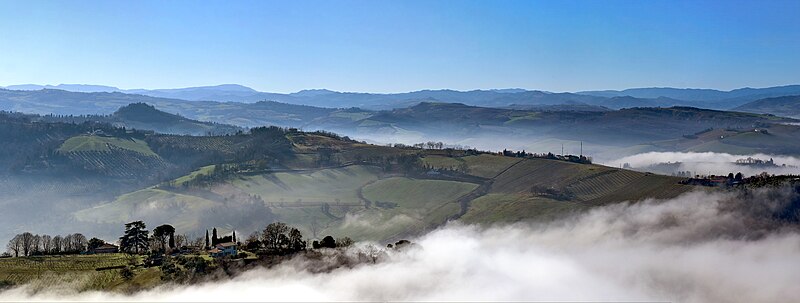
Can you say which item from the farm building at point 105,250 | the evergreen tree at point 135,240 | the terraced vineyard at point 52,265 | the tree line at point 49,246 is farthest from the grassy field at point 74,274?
the evergreen tree at point 135,240

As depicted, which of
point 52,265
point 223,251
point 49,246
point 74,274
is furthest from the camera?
point 49,246

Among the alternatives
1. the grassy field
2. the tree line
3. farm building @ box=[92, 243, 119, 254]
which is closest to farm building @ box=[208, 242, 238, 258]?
the grassy field

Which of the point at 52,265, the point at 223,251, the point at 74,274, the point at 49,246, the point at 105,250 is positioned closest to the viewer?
the point at 74,274

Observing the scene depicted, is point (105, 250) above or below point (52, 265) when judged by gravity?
below

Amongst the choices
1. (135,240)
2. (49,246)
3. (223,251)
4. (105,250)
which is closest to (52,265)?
(105,250)

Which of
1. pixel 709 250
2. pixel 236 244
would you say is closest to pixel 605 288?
pixel 709 250

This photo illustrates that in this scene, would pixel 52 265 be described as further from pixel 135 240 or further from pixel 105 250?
pixel 135 240

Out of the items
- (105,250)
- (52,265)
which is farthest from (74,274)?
(105,250)

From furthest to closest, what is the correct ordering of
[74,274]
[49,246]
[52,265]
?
1. [49,246]
2. [52,265]
3. [74,274]

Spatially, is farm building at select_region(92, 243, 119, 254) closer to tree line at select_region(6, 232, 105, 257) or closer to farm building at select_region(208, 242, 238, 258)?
tree line at select_region(6, 232, 105, 257)

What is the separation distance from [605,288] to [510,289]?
78.8 ft

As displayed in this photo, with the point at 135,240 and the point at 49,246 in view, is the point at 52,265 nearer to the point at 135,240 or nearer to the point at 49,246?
the point at 135,240

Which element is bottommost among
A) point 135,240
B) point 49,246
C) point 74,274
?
point 49,246

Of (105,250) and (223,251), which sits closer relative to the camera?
(223,251)
